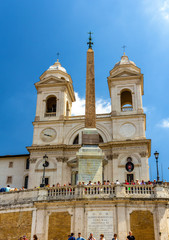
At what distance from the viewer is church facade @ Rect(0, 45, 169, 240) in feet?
67.8

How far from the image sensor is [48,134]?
1884 inches

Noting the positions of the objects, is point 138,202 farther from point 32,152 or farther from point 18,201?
point 32,152

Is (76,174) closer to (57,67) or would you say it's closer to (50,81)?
(50,81)

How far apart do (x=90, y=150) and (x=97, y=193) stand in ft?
18.8

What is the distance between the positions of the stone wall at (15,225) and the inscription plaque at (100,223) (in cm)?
391

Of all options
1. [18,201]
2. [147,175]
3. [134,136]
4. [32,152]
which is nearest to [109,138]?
[134,136]

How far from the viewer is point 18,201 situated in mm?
22953

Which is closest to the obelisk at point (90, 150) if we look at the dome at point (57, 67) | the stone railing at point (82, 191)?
the stone railing at point (82, 191)

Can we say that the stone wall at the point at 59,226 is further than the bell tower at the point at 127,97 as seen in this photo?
No

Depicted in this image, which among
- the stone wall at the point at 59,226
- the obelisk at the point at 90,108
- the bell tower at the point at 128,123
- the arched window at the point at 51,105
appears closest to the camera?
the stone wall at the point at 59,226

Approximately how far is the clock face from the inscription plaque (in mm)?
27249

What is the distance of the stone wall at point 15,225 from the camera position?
2158cm

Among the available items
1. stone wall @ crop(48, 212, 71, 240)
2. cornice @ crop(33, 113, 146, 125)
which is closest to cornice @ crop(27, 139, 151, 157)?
cornice @ crop(33, 113, 146, 125)

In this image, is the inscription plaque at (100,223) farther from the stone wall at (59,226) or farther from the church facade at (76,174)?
the stone wall at (59,226)
